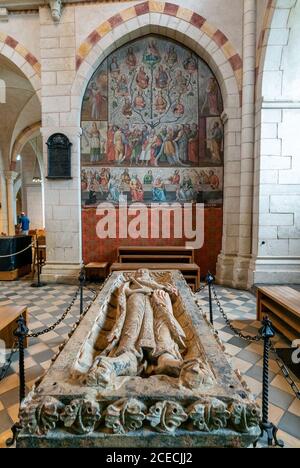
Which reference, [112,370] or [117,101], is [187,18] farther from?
[112,370]

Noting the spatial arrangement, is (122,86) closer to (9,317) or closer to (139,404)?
(9,317)

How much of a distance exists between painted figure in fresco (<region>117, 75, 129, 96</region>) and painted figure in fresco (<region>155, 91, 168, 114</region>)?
0.78 meters

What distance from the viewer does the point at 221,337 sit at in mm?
3385

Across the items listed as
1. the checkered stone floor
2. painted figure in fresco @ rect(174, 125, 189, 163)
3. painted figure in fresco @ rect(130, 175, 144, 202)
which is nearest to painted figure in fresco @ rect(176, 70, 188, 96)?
painted figure in fresco @ rect(174, 125, 189, 163)

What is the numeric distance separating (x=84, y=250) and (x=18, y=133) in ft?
29.7

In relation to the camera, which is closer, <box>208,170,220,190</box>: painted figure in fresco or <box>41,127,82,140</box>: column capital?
<box>41,127,82,140</box>: column capital

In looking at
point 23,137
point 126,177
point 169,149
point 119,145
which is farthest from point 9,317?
point 23,137

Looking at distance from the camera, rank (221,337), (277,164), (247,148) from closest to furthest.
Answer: (221,337) < (277,164) < (247,148)

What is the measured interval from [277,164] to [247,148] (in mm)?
770

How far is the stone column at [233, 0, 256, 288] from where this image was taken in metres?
5.54

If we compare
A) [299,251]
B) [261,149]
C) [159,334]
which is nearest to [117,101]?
[261,149]

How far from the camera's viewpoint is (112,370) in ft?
4.89

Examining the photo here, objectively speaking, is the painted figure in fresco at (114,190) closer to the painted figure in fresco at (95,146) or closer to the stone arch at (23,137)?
the painted figure in fresco at (95,146)

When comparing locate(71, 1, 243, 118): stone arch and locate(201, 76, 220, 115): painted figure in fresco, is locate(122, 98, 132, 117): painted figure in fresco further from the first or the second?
locate(201, 76, 220, 115): painted figure in fresco
